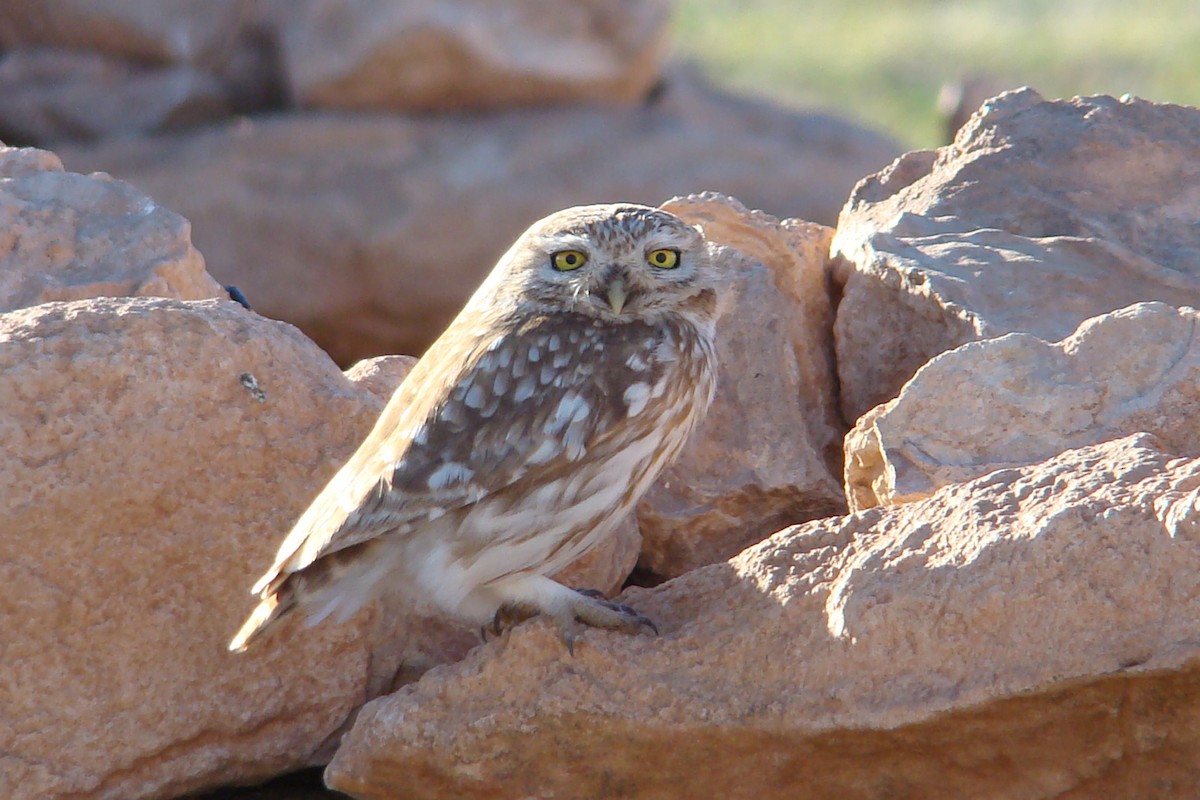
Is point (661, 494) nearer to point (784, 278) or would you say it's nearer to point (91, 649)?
point (784, 278)

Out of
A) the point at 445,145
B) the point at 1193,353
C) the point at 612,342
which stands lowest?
the point at 445,145

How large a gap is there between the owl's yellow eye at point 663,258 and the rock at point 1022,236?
1.89 feet

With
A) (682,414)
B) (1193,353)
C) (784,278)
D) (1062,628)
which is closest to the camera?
→ (1062,628)

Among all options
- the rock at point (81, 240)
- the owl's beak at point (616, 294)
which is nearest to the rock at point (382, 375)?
the rock at point (81, 240)

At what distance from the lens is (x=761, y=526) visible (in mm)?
4250

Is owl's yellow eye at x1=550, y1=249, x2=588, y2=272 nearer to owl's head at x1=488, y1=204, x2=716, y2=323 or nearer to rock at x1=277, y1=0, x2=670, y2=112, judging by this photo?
owl's head at x1=488, y1=204, x2=716, y2=323

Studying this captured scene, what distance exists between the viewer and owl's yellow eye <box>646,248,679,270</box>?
388cm

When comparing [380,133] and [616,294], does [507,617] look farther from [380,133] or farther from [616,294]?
[380,133]

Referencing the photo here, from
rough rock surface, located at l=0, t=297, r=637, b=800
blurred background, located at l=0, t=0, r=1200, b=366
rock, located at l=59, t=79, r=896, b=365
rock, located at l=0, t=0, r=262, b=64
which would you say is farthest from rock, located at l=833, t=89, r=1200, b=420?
rock, located at l=0, t=0, r=262, b=64

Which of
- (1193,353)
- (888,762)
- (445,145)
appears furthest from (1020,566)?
Answer: (445,145)

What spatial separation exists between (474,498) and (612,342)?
523 millimetres

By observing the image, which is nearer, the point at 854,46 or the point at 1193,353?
the point at 1193,353

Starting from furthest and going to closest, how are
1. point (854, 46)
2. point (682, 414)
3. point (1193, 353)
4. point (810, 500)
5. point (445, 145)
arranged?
1. point (854, 46)
2. point (445, 145)
3. point (810, 500)
4. point (682, 414)
5. point (1193, 353)

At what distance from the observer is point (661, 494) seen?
4.30 m
